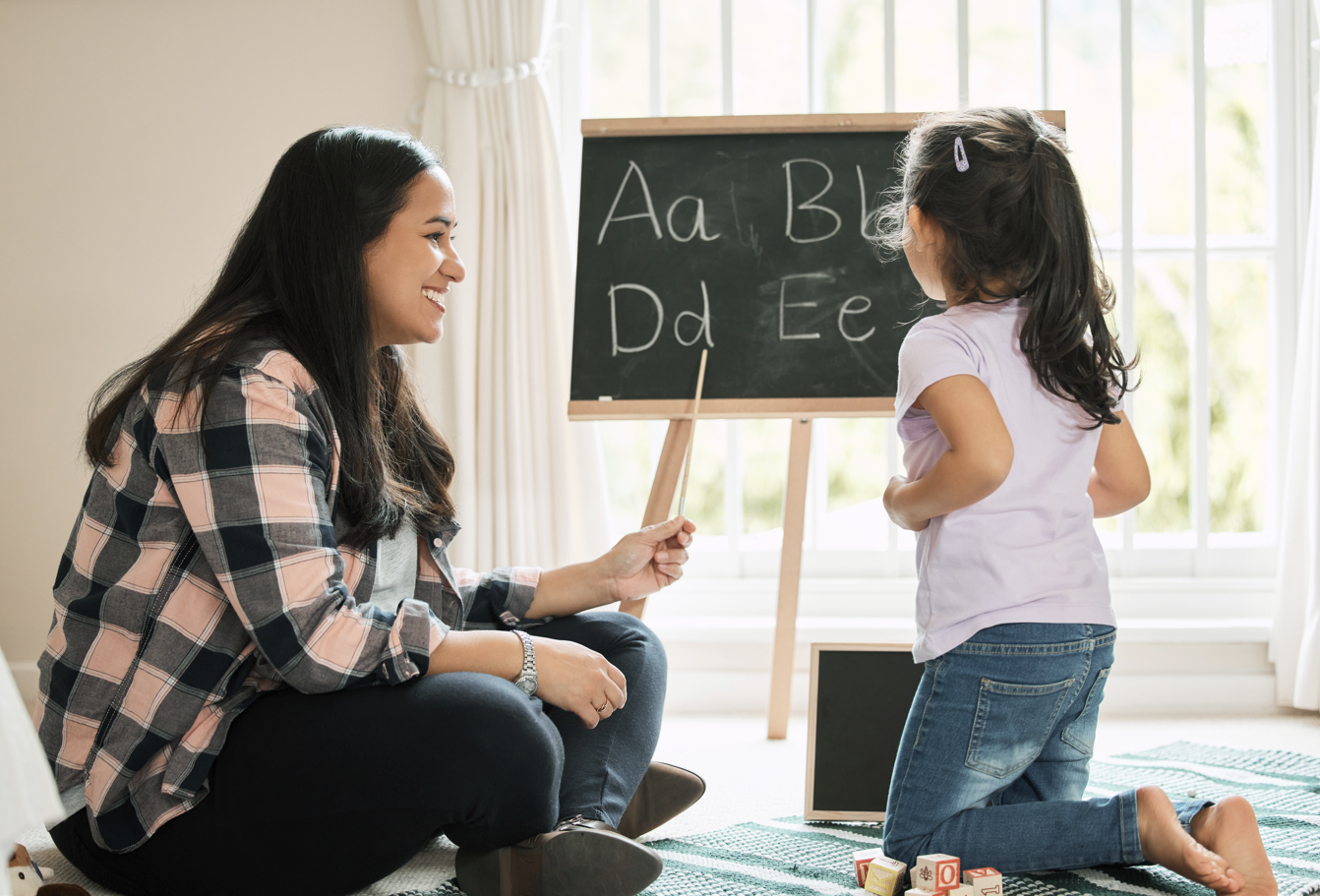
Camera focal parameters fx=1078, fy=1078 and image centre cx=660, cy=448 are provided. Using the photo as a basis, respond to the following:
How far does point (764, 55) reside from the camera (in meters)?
2.74

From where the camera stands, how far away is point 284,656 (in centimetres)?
117

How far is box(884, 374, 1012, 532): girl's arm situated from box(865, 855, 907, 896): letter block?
443 millimetres

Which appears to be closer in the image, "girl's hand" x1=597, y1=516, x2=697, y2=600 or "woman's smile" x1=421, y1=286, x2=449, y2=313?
"woman's smile" x1=421, y1=286, x2=449, y2=313

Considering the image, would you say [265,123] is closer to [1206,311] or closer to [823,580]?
[823,580]

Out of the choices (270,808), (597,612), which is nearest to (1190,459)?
(597,612)

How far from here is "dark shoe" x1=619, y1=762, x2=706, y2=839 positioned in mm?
1571

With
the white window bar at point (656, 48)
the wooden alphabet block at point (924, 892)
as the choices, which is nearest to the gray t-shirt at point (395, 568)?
the wooden alphabet block at point (924, 892)

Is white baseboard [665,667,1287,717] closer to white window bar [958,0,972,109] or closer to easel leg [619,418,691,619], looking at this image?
easel leg [619,418,691,619]

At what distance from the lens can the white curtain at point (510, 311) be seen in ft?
8.18

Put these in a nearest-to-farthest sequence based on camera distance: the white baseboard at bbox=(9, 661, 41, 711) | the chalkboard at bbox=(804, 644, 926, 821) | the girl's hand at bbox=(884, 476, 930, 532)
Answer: the girl's hand at bbox=(884, 476, 930, 532), the chalkboard at bbox=(804, 644, 926, 821), the white baseboard at bbox=(9, 661, 41, 711)

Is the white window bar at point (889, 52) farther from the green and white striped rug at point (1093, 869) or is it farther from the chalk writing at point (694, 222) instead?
the green and white striped rug at point (1093, 869)

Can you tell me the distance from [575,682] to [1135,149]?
2.19 metres

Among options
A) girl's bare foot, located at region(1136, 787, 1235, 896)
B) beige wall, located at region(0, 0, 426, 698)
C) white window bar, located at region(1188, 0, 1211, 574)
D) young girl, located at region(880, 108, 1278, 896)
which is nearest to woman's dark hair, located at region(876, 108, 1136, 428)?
young girl, located at region(880, 108, 1278, 896)

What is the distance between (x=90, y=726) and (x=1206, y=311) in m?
2.56
